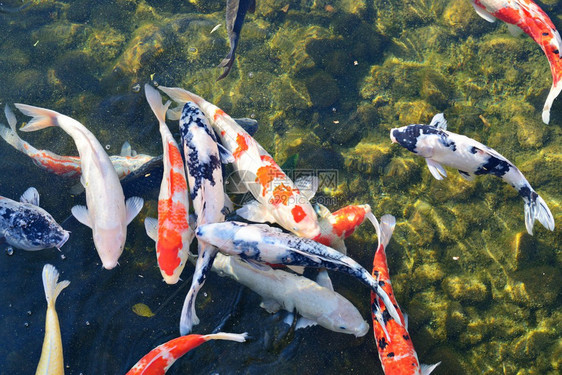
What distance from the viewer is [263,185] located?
4.48m

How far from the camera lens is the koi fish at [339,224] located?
445 centimetres

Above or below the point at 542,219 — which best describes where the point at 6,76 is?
below

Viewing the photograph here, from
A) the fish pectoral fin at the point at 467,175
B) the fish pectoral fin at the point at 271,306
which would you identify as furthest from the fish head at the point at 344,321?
the fish pectoral fin at the point at 467,175

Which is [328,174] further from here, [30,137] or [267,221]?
[30,137]

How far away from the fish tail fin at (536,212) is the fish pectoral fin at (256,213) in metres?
3.09

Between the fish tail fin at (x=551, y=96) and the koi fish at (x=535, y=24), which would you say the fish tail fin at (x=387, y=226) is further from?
the koi fish at (x=535, y=24)

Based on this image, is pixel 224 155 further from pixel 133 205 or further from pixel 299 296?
pixel 299 296

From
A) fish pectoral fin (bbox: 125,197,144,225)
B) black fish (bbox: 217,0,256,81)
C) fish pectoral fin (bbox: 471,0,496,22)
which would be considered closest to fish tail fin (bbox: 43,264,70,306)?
fish pectoral fin (bbox: 125,197,144,225)

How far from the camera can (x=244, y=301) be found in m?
4.42

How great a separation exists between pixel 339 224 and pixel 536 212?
2.40 m

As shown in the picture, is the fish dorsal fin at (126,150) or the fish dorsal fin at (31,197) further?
the fish dorsal fin at (126,150)

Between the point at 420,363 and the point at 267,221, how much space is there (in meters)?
2.40

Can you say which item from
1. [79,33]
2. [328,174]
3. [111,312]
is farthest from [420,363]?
[79,33]

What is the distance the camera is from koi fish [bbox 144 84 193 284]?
3.99 metres
